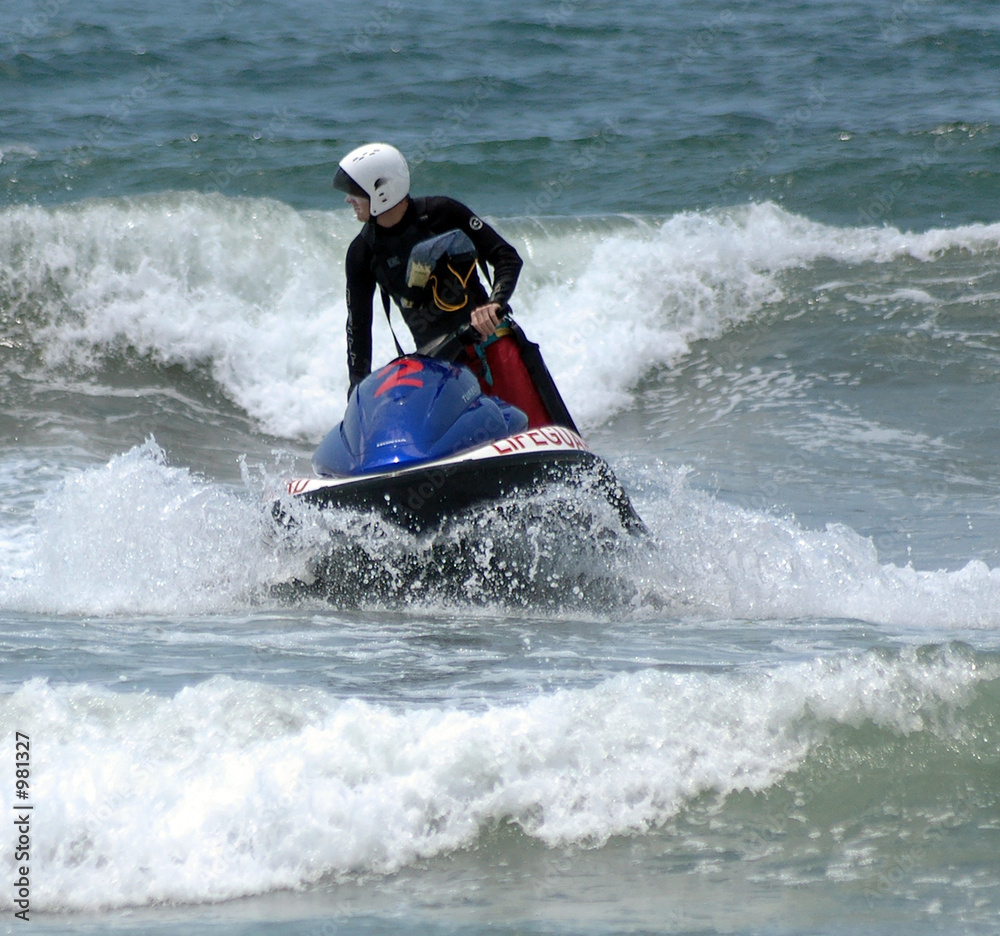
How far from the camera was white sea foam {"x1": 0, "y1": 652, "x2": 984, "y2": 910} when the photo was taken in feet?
10.4

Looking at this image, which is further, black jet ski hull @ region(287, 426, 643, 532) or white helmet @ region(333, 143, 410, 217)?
white helmet @ region(333, 143, 410, 217)

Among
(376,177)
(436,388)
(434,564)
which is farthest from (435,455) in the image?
(376,177)

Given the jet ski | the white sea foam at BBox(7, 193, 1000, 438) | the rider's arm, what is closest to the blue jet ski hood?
the jet ski

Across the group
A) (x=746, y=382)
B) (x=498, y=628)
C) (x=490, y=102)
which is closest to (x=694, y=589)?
(x=498, y=628)

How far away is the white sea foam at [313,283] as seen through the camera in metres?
11.2

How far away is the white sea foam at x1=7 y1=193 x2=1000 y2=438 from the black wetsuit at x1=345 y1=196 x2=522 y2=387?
4.80m

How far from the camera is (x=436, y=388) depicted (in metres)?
5.59

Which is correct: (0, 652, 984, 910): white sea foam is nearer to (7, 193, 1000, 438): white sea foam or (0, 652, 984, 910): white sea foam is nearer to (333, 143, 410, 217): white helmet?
(333, 143, 410, 217): white helmet

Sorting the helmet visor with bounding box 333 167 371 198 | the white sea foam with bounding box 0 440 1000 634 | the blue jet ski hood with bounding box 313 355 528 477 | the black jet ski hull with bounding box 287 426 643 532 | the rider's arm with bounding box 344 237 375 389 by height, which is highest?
the helmet visor with bounding box 333 167 371 198

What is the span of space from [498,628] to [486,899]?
2.18 m

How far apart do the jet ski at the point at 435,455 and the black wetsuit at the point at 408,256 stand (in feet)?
0.64

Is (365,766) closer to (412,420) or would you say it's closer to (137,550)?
(412,420)

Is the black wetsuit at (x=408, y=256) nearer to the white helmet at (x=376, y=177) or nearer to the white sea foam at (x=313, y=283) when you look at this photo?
the white helmet at (x=376, y=177)

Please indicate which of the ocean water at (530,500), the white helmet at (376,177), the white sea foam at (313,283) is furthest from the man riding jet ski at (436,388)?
the white sea foam at (313,283)
